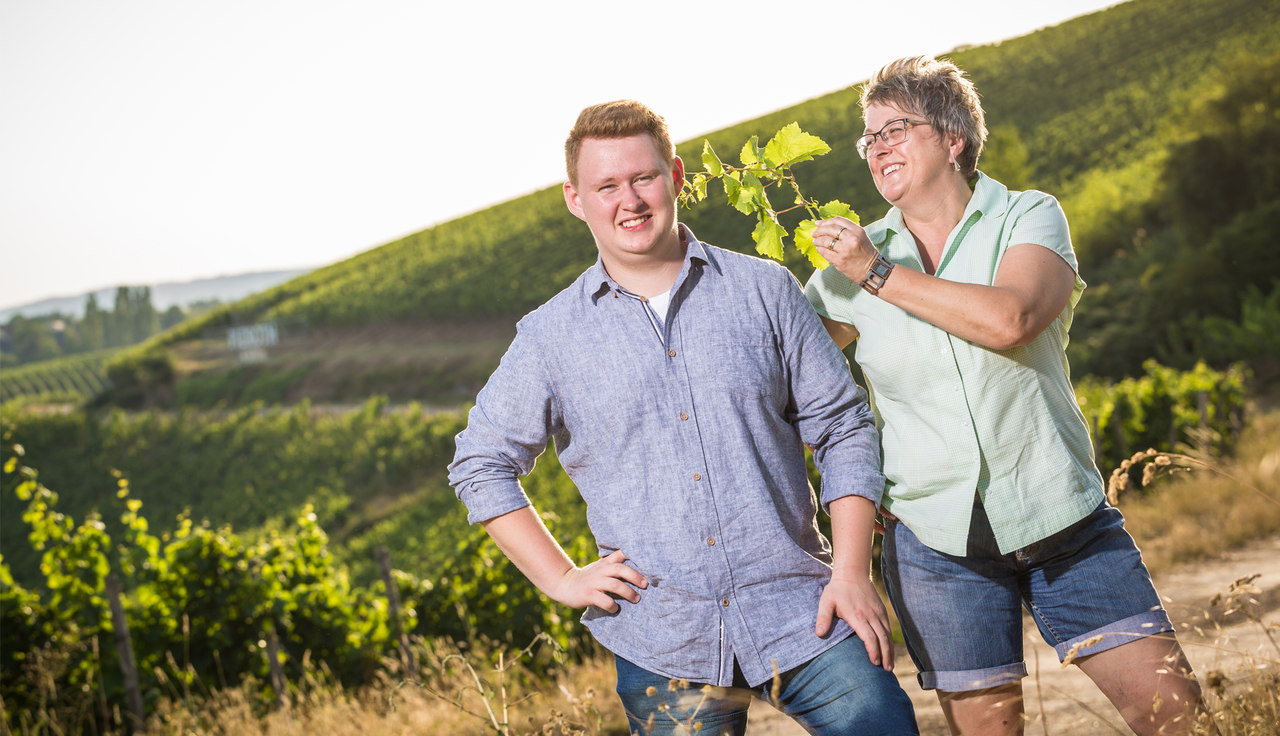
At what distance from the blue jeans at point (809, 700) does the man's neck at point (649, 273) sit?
71cm

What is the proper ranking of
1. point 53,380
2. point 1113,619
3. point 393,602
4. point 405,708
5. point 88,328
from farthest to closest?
point 88,328 < point 53,380 < point 393,602 < point 405,708 < point 1113,619

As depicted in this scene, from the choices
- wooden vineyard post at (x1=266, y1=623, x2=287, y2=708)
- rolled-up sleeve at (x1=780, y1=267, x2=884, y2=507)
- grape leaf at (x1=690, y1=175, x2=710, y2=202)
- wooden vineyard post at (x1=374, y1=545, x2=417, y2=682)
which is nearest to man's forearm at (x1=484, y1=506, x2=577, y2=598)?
rolled-up sleeve at (x1=780, y1=267, x2=884, y2=507)

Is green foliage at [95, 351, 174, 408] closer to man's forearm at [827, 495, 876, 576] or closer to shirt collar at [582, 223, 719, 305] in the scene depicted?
shirt collar at [582, 223, 719, 305]

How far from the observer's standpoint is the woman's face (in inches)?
66.7

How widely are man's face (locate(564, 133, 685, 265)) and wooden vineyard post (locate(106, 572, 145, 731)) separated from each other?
4306 mm

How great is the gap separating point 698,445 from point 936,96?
825 millimetres

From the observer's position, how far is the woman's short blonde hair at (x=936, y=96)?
1691 millimetres

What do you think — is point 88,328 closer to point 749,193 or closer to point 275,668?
point 275,668

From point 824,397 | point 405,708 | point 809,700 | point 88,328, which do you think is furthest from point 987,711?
point 88,328

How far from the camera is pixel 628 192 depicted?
1.59 metres

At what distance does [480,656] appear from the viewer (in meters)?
4.96

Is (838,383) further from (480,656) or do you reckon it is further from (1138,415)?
(1138,415)

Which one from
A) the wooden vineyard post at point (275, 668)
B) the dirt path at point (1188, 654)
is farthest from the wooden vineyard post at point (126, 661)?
the dirt path at point (1188, 654)

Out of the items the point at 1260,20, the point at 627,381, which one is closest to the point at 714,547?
the point at 627,381
